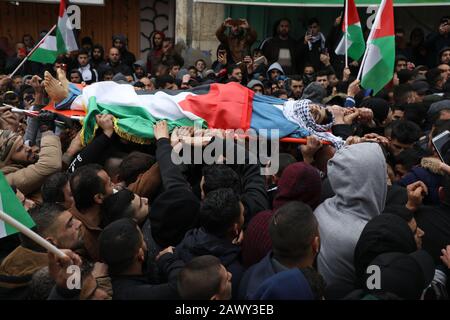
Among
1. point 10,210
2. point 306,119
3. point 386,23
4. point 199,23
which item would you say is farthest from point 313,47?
point 10,210

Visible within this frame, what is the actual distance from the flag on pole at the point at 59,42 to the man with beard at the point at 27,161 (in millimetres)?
2295

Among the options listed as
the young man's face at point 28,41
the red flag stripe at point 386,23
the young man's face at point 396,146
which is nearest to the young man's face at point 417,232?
the young man's face at point 396,146

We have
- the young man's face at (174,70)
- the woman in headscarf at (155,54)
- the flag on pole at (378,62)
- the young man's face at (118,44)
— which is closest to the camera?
the flag on pole at (378,62)

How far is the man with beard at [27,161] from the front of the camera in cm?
346

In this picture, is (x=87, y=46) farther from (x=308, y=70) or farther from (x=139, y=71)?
(x=308, y=70)

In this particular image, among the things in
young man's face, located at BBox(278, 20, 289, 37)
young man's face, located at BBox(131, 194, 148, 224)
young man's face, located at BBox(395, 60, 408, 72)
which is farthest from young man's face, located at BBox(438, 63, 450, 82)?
young man's face, located at BBox(131, 194, 148, 224)

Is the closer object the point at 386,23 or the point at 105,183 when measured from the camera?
the point at 105,183

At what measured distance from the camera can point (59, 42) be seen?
5781 mm

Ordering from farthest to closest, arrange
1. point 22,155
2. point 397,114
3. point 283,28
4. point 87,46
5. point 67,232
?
point 87,46, point 283,28, point 397,114, point 22,155, point 67,232

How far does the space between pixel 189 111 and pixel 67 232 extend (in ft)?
→ 4.46

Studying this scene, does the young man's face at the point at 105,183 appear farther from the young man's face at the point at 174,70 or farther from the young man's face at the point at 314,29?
the young man's face at the point at 314,29

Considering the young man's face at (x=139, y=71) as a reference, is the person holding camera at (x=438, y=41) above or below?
above

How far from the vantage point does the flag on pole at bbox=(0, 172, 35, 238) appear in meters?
2.39

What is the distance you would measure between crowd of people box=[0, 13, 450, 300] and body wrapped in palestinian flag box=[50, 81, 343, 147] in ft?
0.35
